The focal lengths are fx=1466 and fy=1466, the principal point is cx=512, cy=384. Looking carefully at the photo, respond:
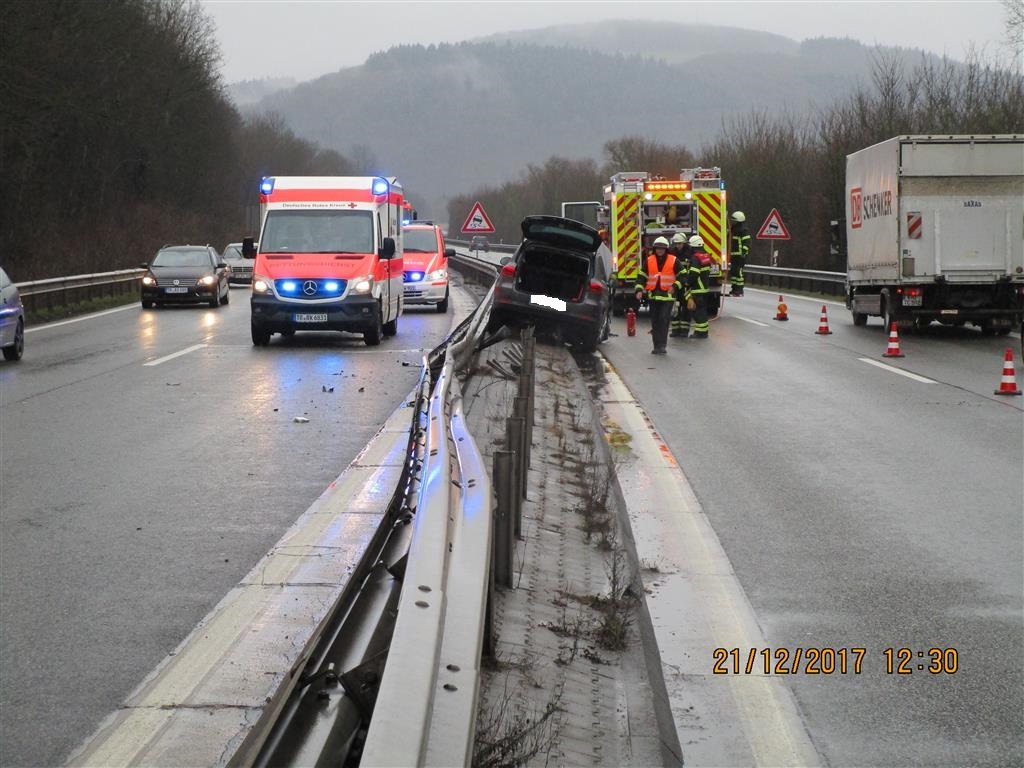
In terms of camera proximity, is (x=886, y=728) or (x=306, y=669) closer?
(x=306, y=669)

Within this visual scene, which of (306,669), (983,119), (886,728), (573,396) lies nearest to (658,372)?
(573,396)

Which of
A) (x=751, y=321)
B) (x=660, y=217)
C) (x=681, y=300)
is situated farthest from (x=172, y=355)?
(x=660, y=217)

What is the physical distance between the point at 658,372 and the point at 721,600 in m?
12.3

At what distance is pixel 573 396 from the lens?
1581 cm

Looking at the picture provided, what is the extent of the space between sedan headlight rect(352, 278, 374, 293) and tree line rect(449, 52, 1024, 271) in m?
16.9

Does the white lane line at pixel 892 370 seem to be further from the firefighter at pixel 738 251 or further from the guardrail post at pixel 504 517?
the guardrail post at pixel 504 517

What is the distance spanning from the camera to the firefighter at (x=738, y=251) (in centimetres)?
3086

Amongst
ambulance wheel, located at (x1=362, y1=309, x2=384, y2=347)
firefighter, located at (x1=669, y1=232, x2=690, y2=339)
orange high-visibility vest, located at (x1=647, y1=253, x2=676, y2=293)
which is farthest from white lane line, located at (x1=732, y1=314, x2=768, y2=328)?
ambulance wheel, located at (x1=362, y1=309, x2=384, y2=347)

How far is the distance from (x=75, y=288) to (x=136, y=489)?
26438mm

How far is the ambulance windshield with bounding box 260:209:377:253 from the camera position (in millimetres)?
23188

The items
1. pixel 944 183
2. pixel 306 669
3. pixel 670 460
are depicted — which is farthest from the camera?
pixel 944 183

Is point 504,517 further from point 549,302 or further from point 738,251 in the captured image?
point 738,251

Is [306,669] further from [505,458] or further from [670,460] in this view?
[670,460]

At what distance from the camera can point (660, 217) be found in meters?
32.2
